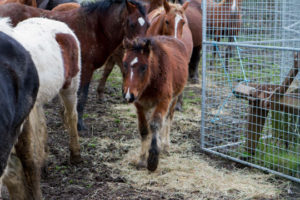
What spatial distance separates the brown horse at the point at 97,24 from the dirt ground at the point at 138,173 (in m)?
0.75

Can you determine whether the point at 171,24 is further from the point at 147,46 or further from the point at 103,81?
the point at 103,81

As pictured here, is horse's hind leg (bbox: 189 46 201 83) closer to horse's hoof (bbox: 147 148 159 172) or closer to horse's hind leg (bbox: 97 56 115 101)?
horse's hind leg (bbox: 97 56 115 101)

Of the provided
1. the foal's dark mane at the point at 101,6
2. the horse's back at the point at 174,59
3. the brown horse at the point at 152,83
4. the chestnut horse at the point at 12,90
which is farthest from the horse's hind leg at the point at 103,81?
the chestnut horse at the point at 12,90

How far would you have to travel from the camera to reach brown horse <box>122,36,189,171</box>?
4180mm

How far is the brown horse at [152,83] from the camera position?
4180 millimetres

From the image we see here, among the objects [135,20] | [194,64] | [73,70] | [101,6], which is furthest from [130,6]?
[194,64]

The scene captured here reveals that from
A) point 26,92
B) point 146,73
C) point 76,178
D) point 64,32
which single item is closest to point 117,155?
point 76,178

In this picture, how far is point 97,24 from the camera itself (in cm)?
605

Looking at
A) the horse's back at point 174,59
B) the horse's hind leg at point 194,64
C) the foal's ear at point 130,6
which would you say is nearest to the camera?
the horse's back at point 174,59

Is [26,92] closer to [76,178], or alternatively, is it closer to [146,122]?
[76,178]

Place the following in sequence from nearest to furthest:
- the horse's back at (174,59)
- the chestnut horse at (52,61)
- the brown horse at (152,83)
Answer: the chestnut horse at (52,61) → the brown horse at (152,83) → the horse's back at (174,59)

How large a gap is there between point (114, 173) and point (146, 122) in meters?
0.80

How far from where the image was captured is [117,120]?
21.3 ft

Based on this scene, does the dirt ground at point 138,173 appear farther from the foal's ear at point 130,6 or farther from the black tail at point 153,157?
the foal's ear at point 130,6
